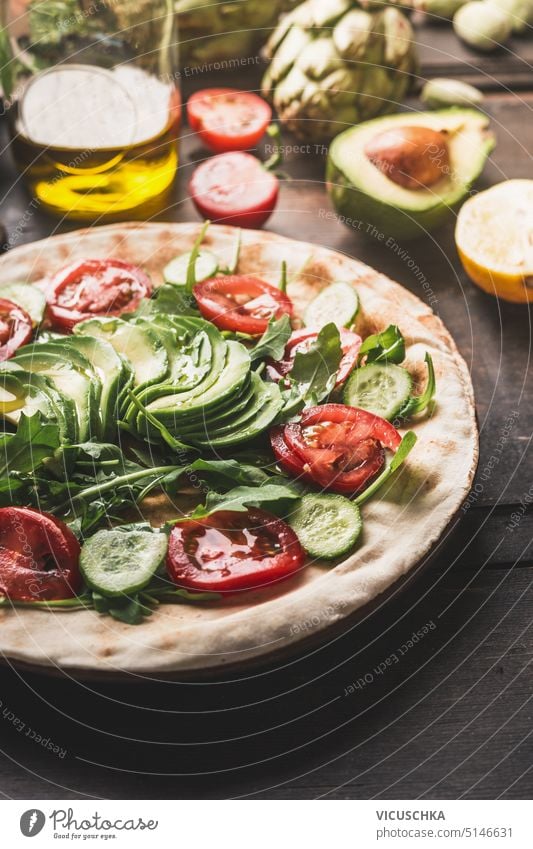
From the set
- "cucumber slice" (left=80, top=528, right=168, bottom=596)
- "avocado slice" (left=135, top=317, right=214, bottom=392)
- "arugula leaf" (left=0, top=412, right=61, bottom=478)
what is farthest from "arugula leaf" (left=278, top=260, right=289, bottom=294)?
"cucumber slice" (left=80, top=528, right=168, bottom=596)

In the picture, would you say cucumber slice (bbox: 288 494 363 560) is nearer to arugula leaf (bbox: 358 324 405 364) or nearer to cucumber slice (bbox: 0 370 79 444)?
arugula leaf (bbox: 358 324 405 364)

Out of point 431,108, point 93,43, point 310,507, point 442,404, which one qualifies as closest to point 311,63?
point 431,108

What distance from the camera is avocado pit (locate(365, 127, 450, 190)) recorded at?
3672mm

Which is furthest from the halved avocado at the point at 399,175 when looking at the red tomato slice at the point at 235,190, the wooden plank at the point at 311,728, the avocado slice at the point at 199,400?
the wooden plank at the point at 311,728

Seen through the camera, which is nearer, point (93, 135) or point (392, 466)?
point (392, 466)

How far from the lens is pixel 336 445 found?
2.57 meters

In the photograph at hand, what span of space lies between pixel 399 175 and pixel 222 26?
1.60m

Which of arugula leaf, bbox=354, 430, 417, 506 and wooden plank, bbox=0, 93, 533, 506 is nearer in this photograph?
arugula leaf, bbox=354, 430, 417, 506

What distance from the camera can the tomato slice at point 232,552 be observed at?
2299mm

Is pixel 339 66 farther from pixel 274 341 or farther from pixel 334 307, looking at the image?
pixel 274 341

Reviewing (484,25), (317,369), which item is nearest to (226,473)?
(317,369)

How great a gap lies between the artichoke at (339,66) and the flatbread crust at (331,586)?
130 centimetres

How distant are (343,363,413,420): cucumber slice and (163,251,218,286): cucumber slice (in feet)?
2.41

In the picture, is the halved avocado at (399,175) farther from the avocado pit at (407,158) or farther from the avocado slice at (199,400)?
the avocado slice at (199,400)
